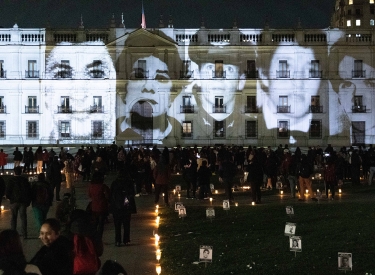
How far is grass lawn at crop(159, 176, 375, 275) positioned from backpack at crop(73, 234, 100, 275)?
3.31 m

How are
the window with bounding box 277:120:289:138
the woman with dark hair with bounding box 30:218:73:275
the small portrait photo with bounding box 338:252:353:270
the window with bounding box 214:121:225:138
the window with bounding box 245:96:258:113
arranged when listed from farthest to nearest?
the window with bounding box 277:120:289:138, the window with bounding box 245:96:258:113, the window with bounding box 214:121:225:138, the small portrait photo with bounding box 338:252:353:270, the woman with dark hair with bounding box 30:218:73:275

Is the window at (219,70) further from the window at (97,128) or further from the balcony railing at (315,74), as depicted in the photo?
the window at (97,128)

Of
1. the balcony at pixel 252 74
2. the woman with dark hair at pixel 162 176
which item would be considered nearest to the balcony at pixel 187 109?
the balcony at pixel 252 74

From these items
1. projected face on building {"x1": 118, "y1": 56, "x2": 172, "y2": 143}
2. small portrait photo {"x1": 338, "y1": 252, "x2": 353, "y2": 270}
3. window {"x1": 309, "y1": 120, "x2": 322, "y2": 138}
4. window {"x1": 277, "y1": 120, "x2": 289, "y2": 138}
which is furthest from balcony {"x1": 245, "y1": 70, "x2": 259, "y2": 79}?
small portrait photo {"x1": 338, "y1": 252, "x2": 353, "y2": 270}

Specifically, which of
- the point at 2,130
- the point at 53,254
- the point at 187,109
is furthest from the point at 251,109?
the point at 53,254

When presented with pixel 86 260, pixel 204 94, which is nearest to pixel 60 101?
pixel 204 94

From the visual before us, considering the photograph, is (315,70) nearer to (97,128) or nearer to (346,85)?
(346,85)

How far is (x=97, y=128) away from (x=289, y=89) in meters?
16.6

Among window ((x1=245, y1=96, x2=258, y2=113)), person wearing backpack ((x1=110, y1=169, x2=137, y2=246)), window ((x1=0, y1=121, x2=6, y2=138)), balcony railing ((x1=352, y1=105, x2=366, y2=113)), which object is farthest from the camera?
balcony railing ((x1=352, y1=105, x2=366, y2=113))

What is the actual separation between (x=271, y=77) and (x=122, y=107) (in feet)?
42.3

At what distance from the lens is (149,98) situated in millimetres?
51625

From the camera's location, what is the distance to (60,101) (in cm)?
5159

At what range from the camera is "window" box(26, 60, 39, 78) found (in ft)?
169

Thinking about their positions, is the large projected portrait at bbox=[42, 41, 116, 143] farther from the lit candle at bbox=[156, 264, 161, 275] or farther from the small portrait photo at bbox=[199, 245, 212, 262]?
the small portrait photo at bbox=[199, 245, 212, 262]
